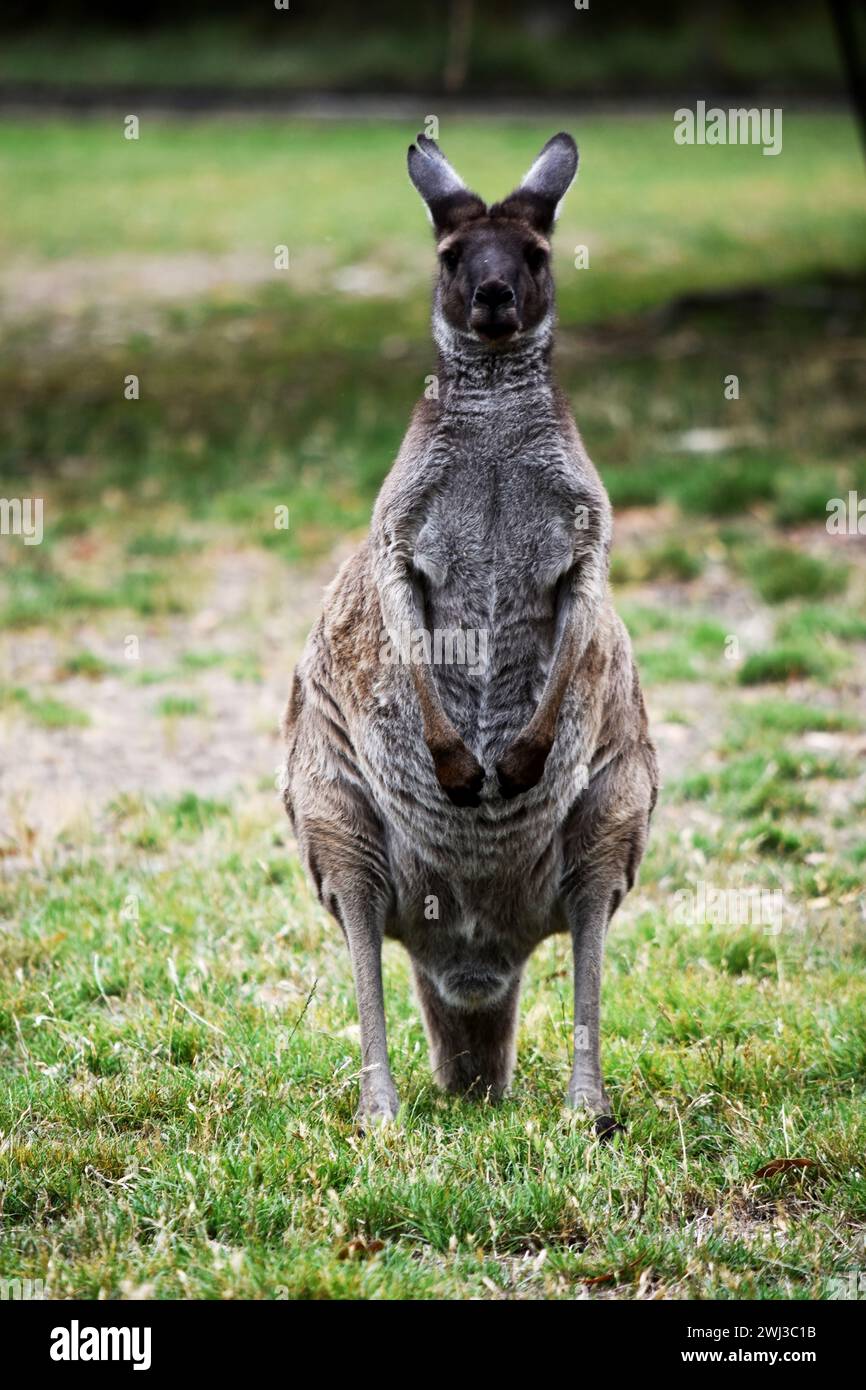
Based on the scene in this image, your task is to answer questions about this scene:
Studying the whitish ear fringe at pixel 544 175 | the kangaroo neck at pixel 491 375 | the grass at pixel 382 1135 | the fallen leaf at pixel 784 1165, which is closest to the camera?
the grass at pixel 382 1135

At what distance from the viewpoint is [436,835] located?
3590 millimetres

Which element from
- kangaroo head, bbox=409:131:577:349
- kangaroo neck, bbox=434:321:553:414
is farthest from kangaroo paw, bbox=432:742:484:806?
kangaroo head, bbox=409:131:577:349

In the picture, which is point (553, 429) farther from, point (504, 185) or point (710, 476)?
point (504, 185)

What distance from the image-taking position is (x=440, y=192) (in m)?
3.77

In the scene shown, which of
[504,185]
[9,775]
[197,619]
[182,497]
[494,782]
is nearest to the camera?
[494,782]

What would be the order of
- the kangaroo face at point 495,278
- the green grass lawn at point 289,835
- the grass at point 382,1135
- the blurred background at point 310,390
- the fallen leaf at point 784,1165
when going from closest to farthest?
the grass at point 382,1135, the green grass lawn at point 289,835, the fallen leaf at point 784,1165, the kangaroo face at point 495,278, the blurred background at point 310,390

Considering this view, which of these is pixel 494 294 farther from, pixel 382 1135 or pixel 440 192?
pixel 382 1135

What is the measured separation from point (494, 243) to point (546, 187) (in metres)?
0.26

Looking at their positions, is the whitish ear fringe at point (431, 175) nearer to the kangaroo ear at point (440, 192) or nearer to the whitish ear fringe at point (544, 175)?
the kangaroo ear at point (440, 192)

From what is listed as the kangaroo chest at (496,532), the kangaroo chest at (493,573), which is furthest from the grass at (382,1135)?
the kangaroo chest at (496,532)

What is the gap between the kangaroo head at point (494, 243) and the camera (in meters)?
3.57

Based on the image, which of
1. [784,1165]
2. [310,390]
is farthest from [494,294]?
[310,390]

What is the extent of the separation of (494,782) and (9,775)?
294 centimetres
